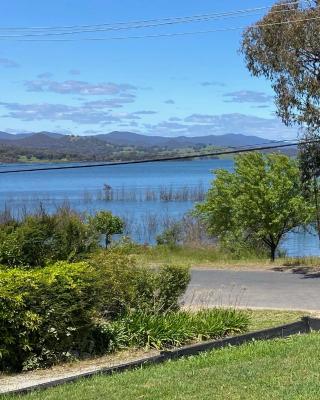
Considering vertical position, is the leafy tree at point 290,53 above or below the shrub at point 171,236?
above

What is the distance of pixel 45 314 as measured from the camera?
8.16 m

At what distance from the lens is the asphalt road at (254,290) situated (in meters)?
14.0

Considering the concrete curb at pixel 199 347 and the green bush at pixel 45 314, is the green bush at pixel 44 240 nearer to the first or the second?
the green bush at pixel 45 314

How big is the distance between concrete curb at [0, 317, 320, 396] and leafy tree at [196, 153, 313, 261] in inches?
607

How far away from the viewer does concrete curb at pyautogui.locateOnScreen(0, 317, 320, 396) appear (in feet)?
23.4

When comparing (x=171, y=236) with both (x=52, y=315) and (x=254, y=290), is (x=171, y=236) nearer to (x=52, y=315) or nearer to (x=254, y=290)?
(x=254, y=290)

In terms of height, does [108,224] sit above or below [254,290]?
above

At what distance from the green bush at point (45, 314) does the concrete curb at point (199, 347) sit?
0.97m

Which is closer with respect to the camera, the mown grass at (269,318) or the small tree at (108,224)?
the mown grass at (269,318)

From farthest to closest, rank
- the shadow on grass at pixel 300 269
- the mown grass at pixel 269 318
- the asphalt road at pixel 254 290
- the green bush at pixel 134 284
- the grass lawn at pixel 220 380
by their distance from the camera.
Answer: the shadow on grass at pixel 300 269
the asphalt road at pixel 254 290
the mown grass at pixel 269 318
the green bush at pixel 134 284
the grass lawn at pixel 220 380

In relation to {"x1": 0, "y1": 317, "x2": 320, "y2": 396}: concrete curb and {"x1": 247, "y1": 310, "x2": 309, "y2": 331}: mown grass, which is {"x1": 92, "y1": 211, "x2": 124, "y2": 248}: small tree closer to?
{"x1": 247, "y1": 310, "x2": 309, "y2": 331}: mown grass

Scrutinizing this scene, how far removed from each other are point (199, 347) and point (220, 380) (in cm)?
254

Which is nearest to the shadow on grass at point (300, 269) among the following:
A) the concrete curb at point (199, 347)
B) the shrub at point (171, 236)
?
the concrete curb at point (199, 347)

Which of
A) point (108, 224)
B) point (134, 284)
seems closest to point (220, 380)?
point (134, 284)
